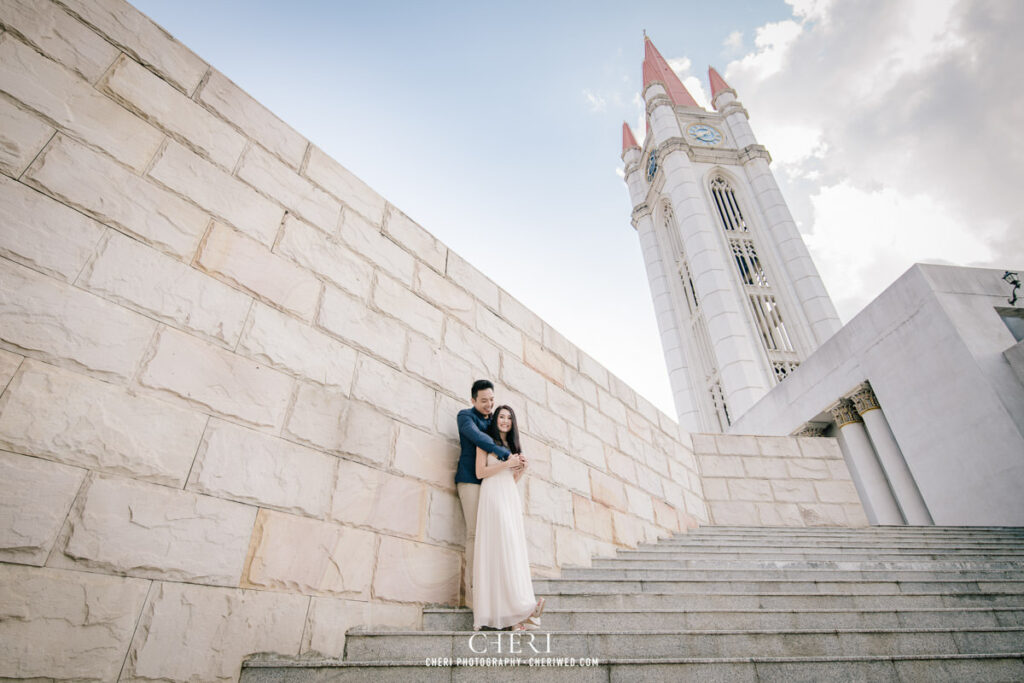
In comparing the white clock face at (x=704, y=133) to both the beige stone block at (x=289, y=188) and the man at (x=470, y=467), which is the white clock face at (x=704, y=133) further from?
the man at (x=470, y=467)

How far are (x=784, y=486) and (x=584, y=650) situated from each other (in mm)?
6825

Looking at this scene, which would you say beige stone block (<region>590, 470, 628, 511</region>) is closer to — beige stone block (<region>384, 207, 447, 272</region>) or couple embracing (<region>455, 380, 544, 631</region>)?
couple embracing (<region>455, 380, 544, 631</region>)

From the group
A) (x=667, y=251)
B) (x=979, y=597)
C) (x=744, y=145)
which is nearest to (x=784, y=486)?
Result: (x=979, y=597)

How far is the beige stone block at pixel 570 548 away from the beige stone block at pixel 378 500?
1.64m

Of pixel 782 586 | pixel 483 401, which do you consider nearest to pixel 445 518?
pixel 483 401

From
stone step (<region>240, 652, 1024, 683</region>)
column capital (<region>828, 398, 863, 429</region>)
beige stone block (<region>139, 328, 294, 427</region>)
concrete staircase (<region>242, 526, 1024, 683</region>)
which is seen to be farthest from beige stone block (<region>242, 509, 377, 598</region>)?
A: column capital (<region>828, 398, 863, 429</region>)

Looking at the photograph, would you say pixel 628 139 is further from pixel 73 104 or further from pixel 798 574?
pixel 73 104

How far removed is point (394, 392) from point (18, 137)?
2.17 m

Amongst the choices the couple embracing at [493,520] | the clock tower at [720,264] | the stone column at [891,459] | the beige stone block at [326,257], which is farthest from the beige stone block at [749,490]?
the clock tower at [720,264]

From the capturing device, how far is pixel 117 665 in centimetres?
175

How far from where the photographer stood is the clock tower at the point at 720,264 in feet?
72.4

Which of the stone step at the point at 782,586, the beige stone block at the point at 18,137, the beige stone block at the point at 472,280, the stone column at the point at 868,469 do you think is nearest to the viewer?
the beige stone block at the point at 18,137

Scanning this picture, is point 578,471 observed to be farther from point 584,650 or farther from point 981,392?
point 981,392

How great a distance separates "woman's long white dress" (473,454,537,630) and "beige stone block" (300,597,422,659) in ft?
1.48
